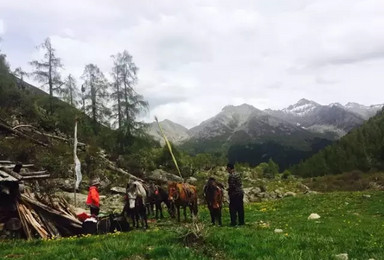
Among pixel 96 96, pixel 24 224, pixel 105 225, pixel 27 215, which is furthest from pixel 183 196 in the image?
pixel 96 96

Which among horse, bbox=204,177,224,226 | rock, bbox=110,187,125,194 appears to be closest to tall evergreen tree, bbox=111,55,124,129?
rock, bbox=110,187,125,194

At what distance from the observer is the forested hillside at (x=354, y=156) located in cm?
10074

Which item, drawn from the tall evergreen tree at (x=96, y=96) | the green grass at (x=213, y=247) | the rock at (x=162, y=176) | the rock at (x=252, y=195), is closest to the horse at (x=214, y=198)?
the green grass at (x=213, y=247)

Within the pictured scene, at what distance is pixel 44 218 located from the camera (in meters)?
18.0

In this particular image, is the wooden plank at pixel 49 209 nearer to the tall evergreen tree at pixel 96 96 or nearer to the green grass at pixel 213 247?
the green grass at pixel 213 247

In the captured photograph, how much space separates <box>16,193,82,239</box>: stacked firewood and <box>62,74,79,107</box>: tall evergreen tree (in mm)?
44481

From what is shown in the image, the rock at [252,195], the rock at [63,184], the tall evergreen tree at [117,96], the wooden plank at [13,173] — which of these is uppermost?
the tall evergreen tree at [117,96]

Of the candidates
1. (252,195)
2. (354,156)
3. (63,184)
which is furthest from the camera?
(354,156)

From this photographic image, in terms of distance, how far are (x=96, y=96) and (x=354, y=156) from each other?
74892 mm

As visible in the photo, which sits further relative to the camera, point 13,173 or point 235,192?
point 235,192

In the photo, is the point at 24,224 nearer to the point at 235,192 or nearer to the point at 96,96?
the point at 235,192

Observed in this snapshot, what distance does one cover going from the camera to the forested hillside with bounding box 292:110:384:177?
3966 inches

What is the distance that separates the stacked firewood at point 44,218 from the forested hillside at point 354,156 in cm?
8327

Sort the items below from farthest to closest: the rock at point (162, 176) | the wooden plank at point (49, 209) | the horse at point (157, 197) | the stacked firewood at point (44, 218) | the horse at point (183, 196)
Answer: the rock at point (162, 176) → the horse at point (157, 197) → the horse at point (183, 196) → the wooden plank at point (49, 209) → the stacked firewood at point (44, 218)
